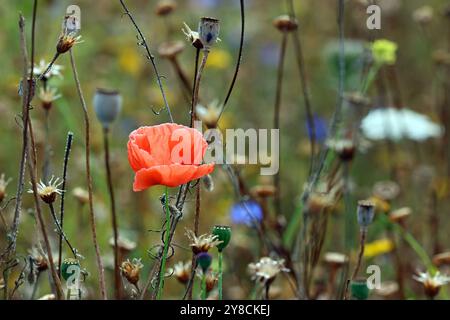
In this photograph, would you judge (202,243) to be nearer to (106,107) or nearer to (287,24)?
(106,107)

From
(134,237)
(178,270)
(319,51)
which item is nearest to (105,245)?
(134,237)

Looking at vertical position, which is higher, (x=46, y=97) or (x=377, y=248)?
(x=46, y=97)

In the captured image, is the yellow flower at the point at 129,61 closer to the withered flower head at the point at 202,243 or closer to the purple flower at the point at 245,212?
the purple flower at the point at 245,212

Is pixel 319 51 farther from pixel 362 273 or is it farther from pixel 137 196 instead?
pixel 362 273

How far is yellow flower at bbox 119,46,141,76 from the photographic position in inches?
90.7

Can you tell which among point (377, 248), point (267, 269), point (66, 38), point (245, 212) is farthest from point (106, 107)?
point (377, 248)

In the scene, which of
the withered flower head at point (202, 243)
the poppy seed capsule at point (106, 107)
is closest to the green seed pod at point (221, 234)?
the withered flower head at point (202, 243)

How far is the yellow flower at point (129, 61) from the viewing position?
2303 mm

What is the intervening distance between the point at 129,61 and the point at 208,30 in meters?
1.43

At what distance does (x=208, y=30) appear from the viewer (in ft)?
2.97

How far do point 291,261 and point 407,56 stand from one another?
1654 mm

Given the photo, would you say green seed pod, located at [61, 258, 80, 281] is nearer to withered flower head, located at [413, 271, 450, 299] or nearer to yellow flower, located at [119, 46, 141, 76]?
withered flower head, located at [413, 271, 450, 299]

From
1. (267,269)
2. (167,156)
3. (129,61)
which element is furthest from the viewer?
(129,61)
